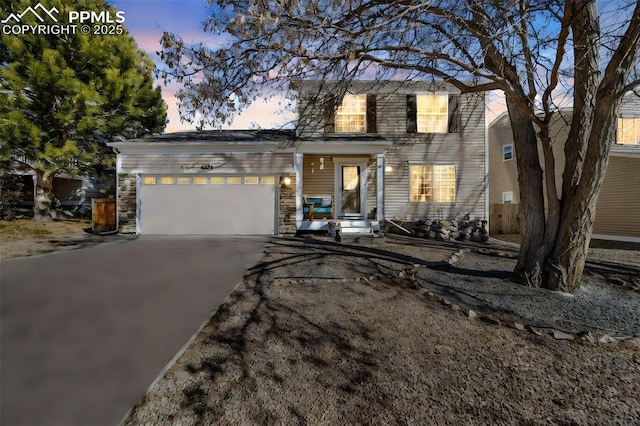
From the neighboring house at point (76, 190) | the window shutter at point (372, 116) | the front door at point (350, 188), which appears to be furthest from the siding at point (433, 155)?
the neighboring house at point (76, 190)

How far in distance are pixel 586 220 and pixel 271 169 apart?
29.7 ft

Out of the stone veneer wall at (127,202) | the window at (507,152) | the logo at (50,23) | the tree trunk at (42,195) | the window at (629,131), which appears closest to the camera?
the stone veneer wall at (127,202)

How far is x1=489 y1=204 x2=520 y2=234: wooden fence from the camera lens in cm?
1402

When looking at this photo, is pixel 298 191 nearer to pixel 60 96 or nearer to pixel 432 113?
pixel 432 113

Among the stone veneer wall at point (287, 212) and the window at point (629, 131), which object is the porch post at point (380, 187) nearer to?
the stone veneer wall at point (287, 212)

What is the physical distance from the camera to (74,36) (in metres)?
12.6

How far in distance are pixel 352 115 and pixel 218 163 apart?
566 cm

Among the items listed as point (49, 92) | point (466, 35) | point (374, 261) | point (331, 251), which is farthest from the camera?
point (49, 92)

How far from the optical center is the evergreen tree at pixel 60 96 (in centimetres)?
1185

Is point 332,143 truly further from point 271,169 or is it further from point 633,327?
point 633,327

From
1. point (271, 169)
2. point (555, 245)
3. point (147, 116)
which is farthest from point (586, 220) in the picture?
point (147, 116)

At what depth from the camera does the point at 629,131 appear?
1403 centimetres

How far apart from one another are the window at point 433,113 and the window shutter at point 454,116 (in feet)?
0.51

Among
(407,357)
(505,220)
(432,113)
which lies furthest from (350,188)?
(407,357)
